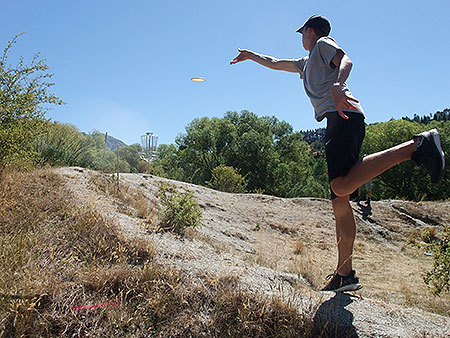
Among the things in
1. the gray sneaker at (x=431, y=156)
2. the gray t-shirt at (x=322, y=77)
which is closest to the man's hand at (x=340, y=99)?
the gray t-shirt at (x=322, y=77)

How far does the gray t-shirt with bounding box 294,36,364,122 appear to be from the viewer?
2.22 m

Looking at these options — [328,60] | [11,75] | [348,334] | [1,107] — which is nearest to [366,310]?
[348,334]

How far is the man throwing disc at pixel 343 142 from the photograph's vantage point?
2.00 metres

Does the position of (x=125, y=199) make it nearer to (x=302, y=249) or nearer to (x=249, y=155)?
(x=302, y=249)

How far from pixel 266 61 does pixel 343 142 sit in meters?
1.34

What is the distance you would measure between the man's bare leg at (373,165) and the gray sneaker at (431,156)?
0.15 feet

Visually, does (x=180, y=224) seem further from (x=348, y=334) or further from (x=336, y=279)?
(x=348, y=334)

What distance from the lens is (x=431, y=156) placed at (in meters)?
1.95

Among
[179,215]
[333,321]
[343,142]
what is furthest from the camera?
[179,215]

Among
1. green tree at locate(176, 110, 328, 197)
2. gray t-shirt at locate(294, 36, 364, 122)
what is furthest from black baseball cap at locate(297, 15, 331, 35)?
green tree at locate(176, 110, 328, 197)

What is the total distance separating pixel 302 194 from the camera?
2703 centimetres

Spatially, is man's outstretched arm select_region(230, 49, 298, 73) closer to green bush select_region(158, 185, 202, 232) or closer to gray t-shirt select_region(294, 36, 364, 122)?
gray t-shirt select_region(294, 36, 364, 122)

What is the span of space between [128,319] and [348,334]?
1247mm

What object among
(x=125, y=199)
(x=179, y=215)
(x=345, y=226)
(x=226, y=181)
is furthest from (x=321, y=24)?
(x=226, y=181)
